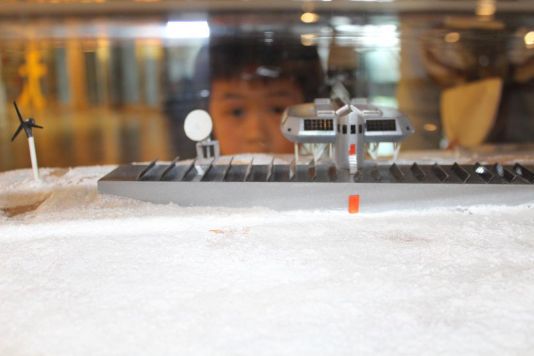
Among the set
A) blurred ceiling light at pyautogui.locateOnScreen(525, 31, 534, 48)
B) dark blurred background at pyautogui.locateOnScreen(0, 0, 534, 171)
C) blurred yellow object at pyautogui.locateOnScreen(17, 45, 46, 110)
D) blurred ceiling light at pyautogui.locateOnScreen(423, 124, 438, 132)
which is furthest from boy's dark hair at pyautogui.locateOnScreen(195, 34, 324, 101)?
blurred ceiling light at pyautogui.locateOnScreen(525, 31, 534, 48)

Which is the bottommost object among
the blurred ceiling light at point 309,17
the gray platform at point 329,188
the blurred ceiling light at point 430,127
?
the blurred ceiling light at point 430,127

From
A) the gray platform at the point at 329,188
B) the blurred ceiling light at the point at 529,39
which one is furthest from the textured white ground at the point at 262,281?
the blurred ceiling light at the point at 529,39

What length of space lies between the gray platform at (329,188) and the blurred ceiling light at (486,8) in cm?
139

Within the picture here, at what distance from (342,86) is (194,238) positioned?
6.49 ft

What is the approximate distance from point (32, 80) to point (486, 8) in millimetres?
2572

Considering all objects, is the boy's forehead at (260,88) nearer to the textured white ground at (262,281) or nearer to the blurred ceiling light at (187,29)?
the blurred ceiling light at (187,29)

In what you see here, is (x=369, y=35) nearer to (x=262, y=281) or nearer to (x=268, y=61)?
(x=268, y=61)

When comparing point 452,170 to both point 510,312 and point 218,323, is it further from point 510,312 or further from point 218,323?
point 218,323

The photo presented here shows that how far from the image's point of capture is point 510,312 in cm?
90

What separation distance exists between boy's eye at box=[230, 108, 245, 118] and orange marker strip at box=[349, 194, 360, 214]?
1.56 meters

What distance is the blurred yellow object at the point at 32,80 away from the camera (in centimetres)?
308

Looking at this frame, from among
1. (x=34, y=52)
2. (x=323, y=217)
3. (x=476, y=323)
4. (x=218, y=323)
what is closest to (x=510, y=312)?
(x=476, y=323)

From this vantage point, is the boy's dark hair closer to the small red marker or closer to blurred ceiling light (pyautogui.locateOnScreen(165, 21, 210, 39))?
blurred ceiling light (pyautogui.locateOnScreen(165, 21, 210, 39))

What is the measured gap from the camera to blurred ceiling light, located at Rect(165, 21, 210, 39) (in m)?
2.88
